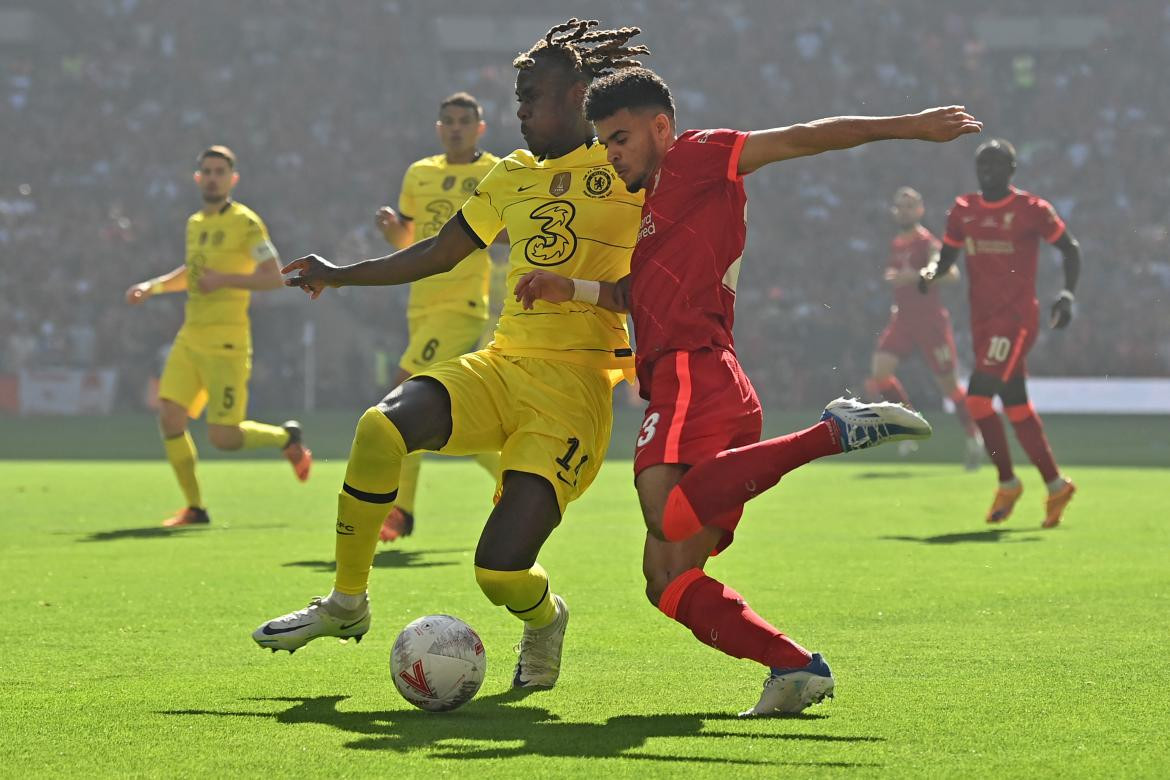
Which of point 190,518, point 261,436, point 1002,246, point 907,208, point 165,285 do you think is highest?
point 907,208

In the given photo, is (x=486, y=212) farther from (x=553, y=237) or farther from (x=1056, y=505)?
(x=1056, y=505)

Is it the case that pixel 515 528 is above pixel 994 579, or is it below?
above

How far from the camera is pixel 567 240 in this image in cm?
523

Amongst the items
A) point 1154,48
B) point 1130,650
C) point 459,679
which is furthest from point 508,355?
point 1154,48

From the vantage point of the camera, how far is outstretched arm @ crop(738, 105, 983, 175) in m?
4.31

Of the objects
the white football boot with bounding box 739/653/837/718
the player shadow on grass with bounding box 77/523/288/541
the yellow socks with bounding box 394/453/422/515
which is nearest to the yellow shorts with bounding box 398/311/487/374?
the yellow socks with bounding box 394/453/422/515

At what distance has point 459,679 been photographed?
15.3ft

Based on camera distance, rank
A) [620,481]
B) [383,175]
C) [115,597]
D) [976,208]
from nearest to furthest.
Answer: [115,597]
[976,208]
[620,481]
[383,175]

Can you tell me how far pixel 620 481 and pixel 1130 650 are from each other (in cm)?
902

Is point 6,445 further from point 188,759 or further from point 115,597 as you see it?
point 188,759

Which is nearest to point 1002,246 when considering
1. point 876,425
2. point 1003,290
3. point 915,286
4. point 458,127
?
point 1003,290

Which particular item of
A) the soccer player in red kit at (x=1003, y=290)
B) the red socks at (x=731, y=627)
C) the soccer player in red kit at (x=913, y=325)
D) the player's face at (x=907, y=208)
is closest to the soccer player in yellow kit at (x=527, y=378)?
the red socks at (x=731, y=627)

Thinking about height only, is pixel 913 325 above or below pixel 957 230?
below

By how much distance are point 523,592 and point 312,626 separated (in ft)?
2.17
